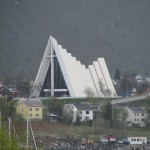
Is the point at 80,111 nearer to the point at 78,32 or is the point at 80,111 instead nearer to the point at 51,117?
the point at 51,117

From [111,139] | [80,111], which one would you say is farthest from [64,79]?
[111,139]

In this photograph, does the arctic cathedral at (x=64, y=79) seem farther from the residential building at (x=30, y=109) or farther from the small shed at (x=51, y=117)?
the small shed at (x=51, y=117)

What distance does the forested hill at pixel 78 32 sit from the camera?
5600 centimetres

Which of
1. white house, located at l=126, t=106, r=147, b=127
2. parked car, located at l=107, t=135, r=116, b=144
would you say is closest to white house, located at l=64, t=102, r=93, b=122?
white house, located at l=126, t=106, r=147, b=127

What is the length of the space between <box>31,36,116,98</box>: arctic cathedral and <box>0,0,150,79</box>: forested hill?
1471 centimetres

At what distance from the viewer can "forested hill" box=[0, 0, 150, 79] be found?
5600cm

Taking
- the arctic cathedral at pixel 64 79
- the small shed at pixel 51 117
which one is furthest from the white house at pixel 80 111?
the arctic cathedral at pixel 64 79

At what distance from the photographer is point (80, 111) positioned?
26.9 metres

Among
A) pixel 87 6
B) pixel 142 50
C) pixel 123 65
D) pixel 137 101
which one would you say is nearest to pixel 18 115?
pixel 137 101

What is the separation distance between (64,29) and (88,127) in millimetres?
41282

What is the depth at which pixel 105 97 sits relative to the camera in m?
33.6

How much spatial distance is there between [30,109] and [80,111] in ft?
5.40

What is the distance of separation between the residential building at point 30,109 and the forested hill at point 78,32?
22.3m

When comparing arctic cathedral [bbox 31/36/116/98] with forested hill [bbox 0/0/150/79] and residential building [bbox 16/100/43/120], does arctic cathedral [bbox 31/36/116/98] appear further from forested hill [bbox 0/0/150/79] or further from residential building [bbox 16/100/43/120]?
forested hill [bbox 0/0/150/79]
